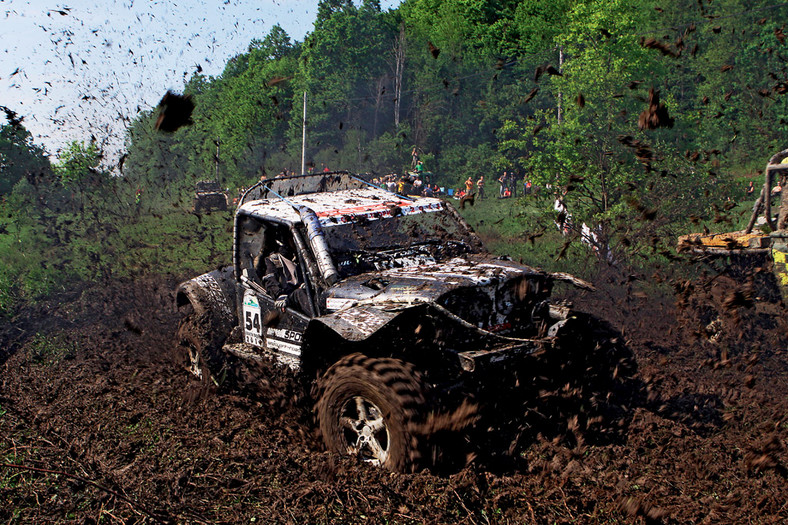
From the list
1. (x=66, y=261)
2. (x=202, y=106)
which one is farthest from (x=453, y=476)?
(x=202, y=106)

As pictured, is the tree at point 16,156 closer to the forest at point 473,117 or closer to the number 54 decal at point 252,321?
the forest at point 473,117

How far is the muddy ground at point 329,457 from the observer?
381cm

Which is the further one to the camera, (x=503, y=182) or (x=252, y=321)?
(x=503, y=182)

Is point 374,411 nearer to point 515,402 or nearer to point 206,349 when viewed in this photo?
point 515,402

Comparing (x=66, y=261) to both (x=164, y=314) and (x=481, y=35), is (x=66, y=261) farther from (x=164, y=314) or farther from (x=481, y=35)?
(x=481, y=35)

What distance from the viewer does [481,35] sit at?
167 feet

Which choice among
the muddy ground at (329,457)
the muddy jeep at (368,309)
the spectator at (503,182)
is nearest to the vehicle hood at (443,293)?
the muddy jeep at (368,309)

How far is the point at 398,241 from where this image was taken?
5.82 m

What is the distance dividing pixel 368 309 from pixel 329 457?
108 centimetres

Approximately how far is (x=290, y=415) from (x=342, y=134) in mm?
51758

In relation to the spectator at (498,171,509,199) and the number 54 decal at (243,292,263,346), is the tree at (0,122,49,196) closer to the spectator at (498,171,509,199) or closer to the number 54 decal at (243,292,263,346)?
the number 54 decal at (243,292,263,346)

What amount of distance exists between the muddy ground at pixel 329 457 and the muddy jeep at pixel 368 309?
335 mm

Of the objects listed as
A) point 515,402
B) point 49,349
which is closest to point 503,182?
point 49,349

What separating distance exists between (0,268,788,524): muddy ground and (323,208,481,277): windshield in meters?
1.23
